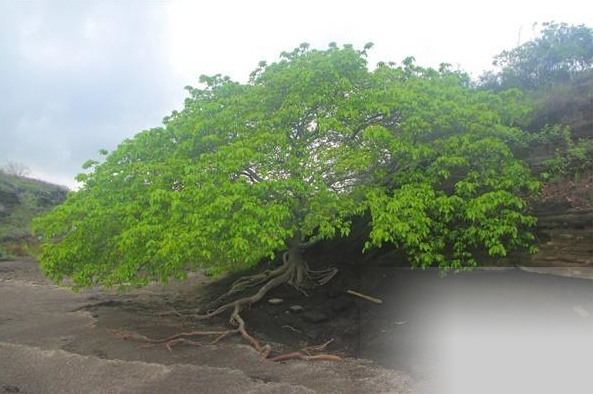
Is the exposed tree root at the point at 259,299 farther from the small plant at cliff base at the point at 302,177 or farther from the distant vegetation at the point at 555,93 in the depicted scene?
the distant vegetation at the point at 555,93

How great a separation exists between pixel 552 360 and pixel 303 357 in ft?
18.3

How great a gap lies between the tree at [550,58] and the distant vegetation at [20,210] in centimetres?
3265

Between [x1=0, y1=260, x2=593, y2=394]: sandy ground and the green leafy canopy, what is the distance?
1.42 m

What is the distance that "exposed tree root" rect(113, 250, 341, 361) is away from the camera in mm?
10664

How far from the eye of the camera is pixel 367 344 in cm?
1128

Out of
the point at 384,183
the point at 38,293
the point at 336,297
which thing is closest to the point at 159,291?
the point at 38,293

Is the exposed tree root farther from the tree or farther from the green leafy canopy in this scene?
the tree

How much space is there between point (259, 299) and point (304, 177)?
5305mm

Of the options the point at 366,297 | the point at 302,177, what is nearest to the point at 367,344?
the point at 366,297

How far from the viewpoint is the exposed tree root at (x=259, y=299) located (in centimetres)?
1066

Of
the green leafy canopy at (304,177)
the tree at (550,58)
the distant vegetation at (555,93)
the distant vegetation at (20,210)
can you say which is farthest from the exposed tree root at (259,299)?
the distant vegetation at (20,210)

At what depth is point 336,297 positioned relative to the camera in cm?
1454

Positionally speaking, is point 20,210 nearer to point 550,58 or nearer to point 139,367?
point 139,367

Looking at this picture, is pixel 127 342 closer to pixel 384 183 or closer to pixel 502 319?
pixel 384 183
